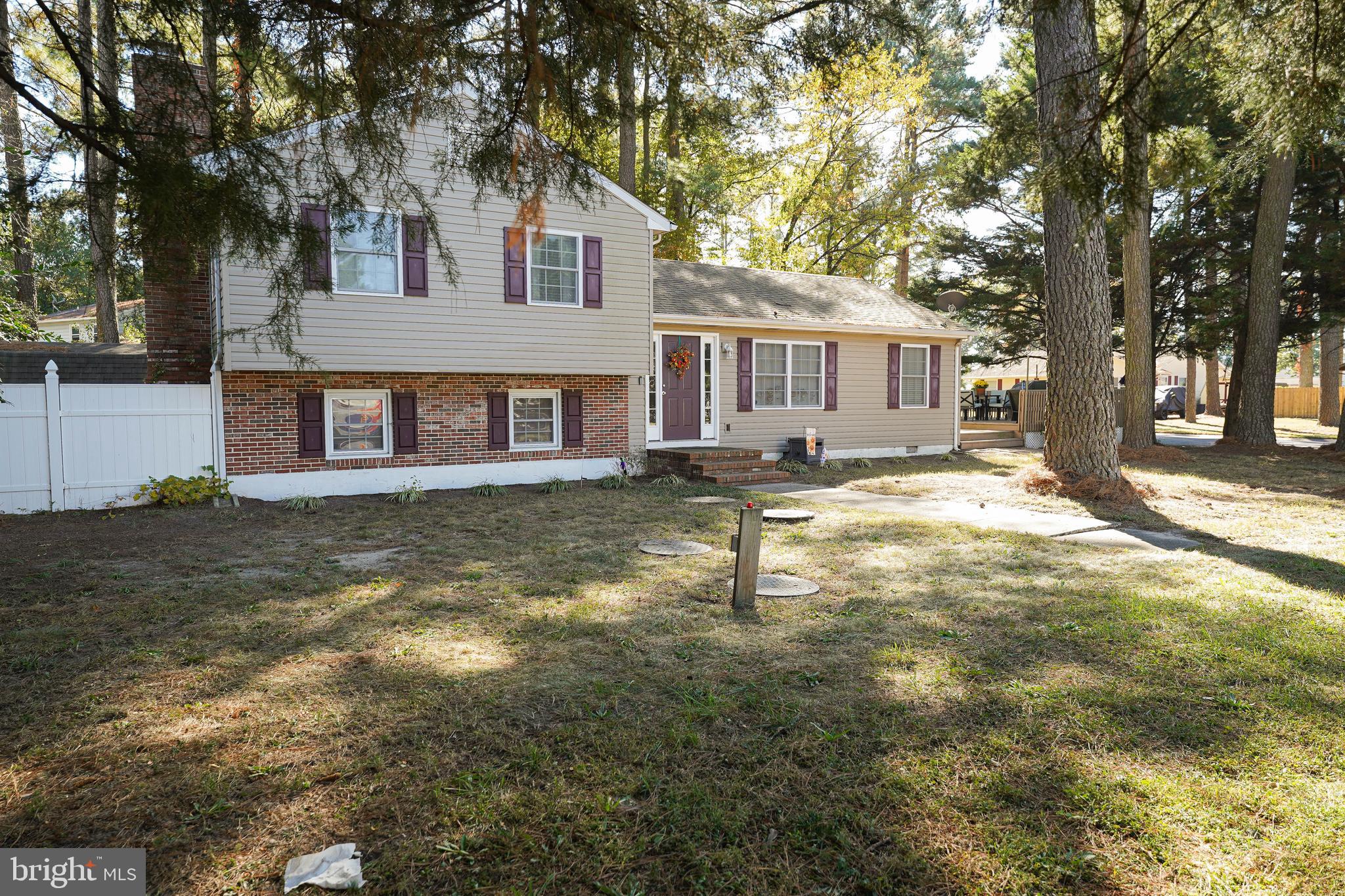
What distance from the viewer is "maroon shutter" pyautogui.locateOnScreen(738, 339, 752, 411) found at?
1439 centimetres

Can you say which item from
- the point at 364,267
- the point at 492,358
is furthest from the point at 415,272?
the point at 492,358

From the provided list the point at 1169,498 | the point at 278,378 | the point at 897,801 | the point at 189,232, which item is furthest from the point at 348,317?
the point at 1169,498

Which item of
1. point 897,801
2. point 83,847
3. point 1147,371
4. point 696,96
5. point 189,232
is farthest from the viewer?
point 1147,371

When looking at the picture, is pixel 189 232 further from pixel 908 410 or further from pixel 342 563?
pixel 908 410

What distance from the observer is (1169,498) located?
33.0ft

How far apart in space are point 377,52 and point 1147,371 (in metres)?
16.1

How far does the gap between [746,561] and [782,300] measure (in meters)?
11.3

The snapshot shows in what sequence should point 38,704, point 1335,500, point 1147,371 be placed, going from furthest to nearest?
point 1147,371, point 1335,500, point 38,704

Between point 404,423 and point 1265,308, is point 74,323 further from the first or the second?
point 1265,308

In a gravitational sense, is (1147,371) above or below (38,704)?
above

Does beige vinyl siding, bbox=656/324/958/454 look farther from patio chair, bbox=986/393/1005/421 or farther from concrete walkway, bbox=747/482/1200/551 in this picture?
patio chair, bbox=986/393/1005/421

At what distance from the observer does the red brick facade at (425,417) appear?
10.1 m

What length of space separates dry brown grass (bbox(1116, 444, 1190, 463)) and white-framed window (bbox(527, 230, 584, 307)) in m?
10.1

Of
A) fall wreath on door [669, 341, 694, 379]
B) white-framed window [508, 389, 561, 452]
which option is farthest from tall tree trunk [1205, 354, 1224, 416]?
white-framed window [508, 389, 561, 452]
